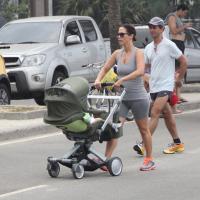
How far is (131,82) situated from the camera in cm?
1028

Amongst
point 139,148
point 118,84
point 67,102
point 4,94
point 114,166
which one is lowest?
point 4,94

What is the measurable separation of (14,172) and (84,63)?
30.3 ft

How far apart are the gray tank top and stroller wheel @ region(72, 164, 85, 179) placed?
122 cm

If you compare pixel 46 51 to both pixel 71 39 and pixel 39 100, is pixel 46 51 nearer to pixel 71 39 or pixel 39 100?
pixel 71 39

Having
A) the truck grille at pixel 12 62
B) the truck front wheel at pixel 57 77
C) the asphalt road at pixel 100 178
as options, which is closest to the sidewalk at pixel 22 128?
the asphalt road at pixel 100 178

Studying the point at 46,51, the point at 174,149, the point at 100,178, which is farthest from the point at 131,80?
the point at 46,51

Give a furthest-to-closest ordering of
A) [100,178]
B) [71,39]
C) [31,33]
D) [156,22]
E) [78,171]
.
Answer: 1. [31,33]
2. [71,39]
3. [156,22]
4. [100,178]
5. [78,171]

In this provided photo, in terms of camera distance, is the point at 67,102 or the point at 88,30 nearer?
the point at 67,102

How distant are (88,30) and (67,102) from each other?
10.9m

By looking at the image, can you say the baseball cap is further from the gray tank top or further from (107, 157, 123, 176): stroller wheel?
(107, 157, 123, 176): stroller wheel

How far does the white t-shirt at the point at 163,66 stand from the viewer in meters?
11.2

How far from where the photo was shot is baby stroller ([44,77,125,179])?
30.8 feet

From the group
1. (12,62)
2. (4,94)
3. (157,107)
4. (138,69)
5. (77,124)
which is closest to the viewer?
(77,124)

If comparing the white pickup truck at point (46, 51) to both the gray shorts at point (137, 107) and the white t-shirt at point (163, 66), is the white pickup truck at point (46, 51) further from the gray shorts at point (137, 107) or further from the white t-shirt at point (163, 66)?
the gray shorts at point (137, 107)
